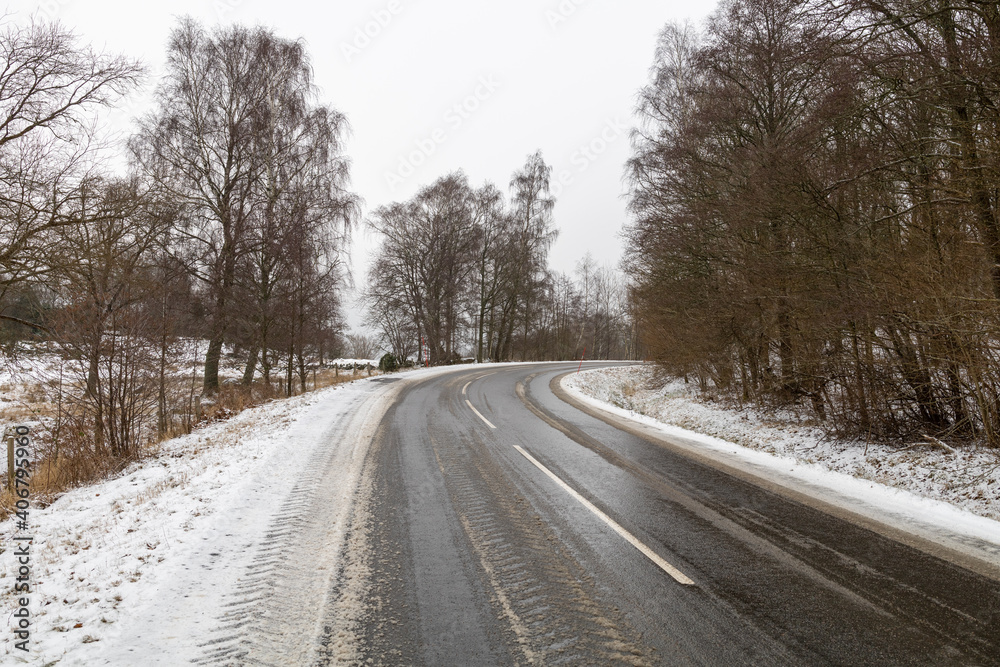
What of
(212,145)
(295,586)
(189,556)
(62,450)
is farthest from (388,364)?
(295,586)

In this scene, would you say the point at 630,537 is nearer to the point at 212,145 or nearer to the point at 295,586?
the point at 295,586

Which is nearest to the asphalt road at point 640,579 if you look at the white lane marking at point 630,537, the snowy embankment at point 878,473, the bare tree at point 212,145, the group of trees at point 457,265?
the white lane marking at point 630,537

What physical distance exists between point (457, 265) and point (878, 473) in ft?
87.8

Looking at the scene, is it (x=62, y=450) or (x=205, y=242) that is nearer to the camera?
(x=62, y=450)

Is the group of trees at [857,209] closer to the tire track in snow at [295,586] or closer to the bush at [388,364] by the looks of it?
the tire track in snow at [295,586]

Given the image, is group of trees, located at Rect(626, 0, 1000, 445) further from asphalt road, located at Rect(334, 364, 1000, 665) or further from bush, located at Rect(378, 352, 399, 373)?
bush, located at Rect(378, 352, 399, 373)

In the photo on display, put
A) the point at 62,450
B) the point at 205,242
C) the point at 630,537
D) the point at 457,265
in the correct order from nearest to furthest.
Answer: the point at 630,537, the point at 62,450, the point at 205,242, the point at 457,265

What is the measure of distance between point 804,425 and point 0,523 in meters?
12.8

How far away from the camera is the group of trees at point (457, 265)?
30484mm

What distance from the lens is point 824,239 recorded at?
8453 mm

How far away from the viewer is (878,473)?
21.8ft

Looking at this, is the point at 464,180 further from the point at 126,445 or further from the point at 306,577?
the point at 306,577

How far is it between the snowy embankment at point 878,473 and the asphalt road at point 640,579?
658mm

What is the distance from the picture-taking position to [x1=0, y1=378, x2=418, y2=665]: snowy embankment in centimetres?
297
